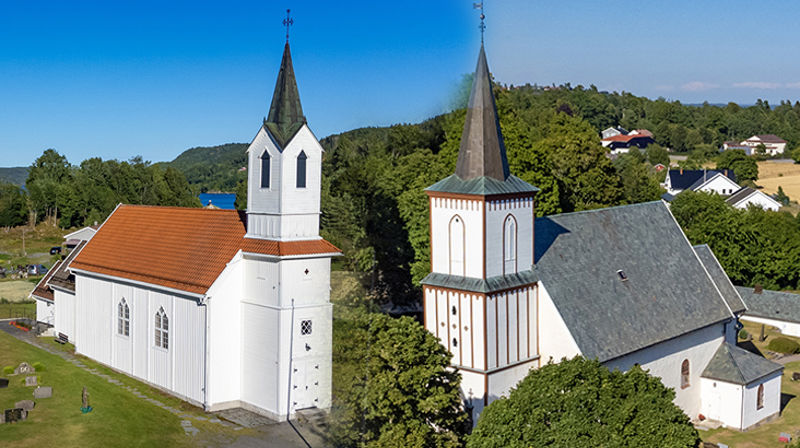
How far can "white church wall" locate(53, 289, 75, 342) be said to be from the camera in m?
43.8

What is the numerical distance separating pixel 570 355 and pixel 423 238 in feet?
62.6

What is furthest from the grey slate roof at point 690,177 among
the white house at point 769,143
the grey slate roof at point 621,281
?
the grey slate roof at point 621,281

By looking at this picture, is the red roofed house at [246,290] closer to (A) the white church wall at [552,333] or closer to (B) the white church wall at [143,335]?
(B) the white church wall at [143,335]

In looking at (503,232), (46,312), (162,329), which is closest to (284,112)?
(503,232)

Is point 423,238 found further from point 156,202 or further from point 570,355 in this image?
point 156,202

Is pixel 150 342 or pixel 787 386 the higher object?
pixel 150 342

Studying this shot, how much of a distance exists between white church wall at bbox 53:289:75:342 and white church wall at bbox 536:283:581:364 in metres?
26.8

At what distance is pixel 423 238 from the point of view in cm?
4784

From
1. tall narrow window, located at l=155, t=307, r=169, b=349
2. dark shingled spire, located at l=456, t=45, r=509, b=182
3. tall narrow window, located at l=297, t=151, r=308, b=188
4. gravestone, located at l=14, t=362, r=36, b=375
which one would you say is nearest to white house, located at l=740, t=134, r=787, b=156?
dark shingled spire, located at l=456, t=45, r=509, b=182

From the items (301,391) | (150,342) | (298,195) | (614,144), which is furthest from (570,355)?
(614,144)

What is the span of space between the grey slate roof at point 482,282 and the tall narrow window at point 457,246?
11.5 inches

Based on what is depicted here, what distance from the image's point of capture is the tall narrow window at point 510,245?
1137 inches

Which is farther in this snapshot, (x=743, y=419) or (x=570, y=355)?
(x=743, y=419)

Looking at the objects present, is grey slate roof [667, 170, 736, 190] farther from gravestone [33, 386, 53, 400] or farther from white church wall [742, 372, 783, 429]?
gravestone [33, 386, 53, 400]
